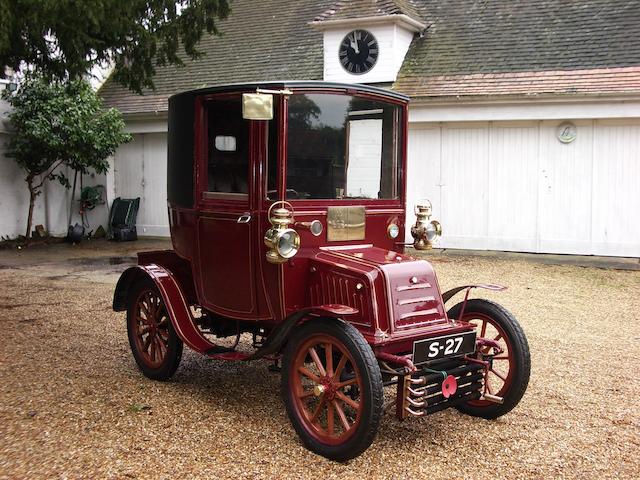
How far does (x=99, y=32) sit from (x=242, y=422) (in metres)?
4.07

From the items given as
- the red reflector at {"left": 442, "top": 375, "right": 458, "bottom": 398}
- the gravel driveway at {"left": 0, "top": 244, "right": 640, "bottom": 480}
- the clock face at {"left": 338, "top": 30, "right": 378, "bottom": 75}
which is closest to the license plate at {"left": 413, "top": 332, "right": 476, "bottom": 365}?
the red reflector at {"left": 442, "top": 375, "right": 458, "bottom": 398}

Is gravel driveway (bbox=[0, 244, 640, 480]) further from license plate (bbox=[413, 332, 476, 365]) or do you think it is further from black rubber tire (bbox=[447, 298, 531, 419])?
license plate (bbox=[413, 332, 476, 365])

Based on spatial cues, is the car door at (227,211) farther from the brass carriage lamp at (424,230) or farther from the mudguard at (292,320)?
the brass carriage lamp at (424,230)

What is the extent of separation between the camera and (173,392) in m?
5.07

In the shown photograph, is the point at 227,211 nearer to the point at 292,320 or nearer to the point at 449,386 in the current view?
the point at 292,320

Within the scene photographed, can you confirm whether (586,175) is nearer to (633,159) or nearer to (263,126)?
(633,159)

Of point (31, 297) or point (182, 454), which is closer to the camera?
point (182, 454)

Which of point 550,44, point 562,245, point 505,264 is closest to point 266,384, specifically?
point 505,264

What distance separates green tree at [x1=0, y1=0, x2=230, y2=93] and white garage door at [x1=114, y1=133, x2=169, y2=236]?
7332mm

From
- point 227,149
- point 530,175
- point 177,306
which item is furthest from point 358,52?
point 177,306

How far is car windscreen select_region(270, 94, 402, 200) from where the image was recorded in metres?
4.48

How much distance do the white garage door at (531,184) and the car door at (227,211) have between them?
8.82 meters

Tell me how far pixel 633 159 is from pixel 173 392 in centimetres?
954

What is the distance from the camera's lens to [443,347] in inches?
160
